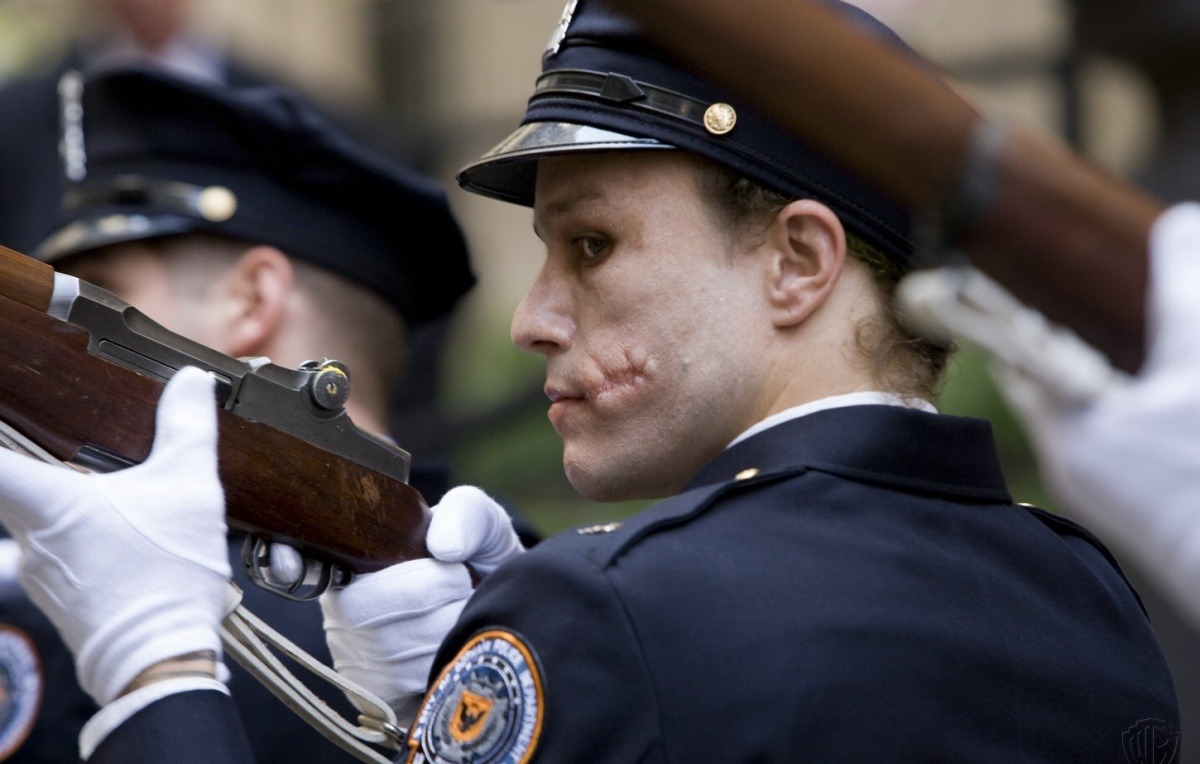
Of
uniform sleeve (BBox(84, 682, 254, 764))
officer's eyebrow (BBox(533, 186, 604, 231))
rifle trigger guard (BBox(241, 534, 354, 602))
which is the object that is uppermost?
officer's eyebrow (BBox(533, 186, 604, 231))

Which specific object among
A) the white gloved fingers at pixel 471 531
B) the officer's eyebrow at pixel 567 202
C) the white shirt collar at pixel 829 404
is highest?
the officer's eyebrow at pixel 567 202

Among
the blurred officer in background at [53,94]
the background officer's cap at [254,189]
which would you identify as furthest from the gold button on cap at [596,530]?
Answer: the blurred officer in background at [53,94]

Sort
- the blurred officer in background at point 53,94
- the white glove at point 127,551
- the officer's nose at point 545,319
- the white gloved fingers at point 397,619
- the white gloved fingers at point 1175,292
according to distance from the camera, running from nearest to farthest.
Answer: the white gloved fingers at point 1175,292
the white glove at point 127,551
the officer's nose at point 545,319
the white gloved fingers at point 397,619
the blurred officer in background at point 53,94

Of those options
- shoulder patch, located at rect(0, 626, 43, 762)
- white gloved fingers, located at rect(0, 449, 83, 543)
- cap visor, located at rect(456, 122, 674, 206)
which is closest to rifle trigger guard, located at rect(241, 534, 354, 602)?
white gloved fingers, located at rect(0, 449, 83, 543)

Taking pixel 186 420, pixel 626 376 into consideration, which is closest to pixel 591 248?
pixel 626 376

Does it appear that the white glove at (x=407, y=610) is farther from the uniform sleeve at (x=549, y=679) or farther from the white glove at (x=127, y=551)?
the uniform sleeve at (x=549, y=679)

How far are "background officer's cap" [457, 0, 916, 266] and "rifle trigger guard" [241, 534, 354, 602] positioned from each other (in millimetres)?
745

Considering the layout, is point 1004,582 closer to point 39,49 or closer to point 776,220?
point 776,220

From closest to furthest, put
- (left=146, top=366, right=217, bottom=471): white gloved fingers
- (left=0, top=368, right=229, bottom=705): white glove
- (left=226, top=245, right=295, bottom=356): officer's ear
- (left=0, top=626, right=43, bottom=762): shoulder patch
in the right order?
1. (left=0, top=368, right=229, bottom=705): white glove
2. (left=146, top=366, right=217, bottom=471): white gloved fingers
3. (left=0, top=626, right=43, bottom=762): shoulder patch
4. (left=226, top=245, right=295, bottom=356): officer's ear

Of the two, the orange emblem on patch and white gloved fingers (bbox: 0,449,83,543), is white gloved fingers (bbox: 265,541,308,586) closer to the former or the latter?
white gloved fingers (bbox: 0,449,83,543)

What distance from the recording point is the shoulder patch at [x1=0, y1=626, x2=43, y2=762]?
3.08 metres

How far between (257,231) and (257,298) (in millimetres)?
169

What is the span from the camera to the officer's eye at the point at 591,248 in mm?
2412

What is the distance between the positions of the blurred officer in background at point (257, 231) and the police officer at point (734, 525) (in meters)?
1.08
